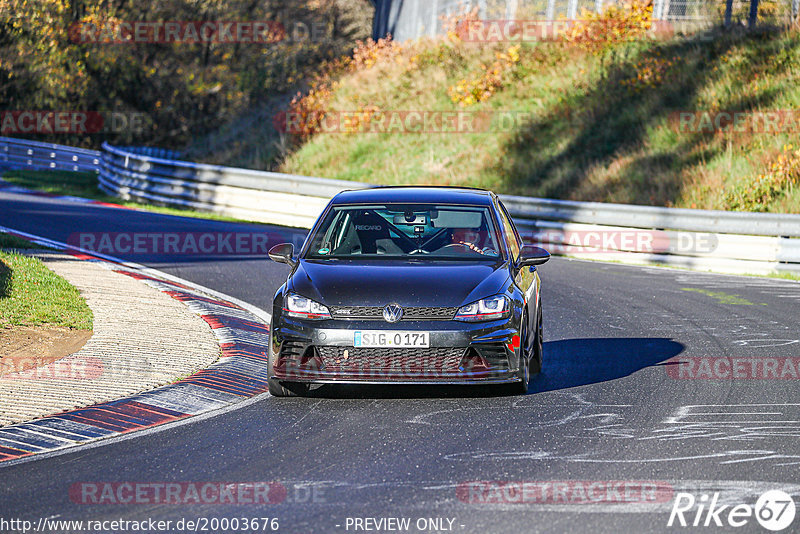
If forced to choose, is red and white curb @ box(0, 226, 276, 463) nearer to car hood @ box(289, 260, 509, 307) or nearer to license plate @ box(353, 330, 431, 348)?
car hood @ box(289, 260, 509, 307)

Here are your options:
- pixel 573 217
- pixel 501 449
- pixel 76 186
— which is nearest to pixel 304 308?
pixel 501 449

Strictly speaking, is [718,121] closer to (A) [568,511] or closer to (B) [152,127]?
(A) [568,511]

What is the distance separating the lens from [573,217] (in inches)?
781

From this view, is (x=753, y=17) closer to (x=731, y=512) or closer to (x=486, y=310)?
(x=486, y=310)

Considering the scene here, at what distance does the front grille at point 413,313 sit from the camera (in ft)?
26.1

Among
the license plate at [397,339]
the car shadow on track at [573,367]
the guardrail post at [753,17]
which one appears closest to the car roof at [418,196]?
the car shadow on track at [573,367]

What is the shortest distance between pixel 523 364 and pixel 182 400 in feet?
8.29

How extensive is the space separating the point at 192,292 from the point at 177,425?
6108 mm

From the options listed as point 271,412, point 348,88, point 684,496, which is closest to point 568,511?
point 684,496

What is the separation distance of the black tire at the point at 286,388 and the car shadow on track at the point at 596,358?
5.83ft

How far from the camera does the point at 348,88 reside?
120ft

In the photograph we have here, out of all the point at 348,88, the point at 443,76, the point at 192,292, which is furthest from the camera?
the point at 348,88

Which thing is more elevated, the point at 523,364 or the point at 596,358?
the point at 523,364

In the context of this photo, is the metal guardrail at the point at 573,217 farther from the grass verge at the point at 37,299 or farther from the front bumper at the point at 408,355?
the front bumper at the point at 408,355
